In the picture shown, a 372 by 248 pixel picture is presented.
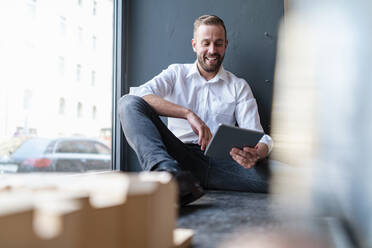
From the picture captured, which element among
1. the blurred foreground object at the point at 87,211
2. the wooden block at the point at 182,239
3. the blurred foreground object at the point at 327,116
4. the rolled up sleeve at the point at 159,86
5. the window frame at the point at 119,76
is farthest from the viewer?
the window frame at the point at 119,76

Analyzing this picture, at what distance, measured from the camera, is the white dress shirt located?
1946 millimetres

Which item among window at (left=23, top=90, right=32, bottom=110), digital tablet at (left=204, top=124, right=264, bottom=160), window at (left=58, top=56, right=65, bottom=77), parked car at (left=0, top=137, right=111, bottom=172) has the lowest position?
parked car at (left=0, top=137, right=111, bottom=172)

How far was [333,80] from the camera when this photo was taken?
104 cm

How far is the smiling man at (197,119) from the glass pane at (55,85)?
46cm

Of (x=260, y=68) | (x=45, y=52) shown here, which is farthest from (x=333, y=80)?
(x=45, y=52)

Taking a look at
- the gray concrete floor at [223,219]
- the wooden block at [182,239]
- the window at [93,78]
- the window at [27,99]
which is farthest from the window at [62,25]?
the wooden block at [182,239]

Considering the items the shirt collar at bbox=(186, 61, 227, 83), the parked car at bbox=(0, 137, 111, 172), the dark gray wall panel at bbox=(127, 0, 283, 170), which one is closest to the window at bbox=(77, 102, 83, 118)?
the parked car at bbox=(0, 137, 111, 172)

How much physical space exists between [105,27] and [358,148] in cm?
185

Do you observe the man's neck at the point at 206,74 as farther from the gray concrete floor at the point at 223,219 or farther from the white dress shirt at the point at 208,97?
the gray concrete floor at the point at 223,219

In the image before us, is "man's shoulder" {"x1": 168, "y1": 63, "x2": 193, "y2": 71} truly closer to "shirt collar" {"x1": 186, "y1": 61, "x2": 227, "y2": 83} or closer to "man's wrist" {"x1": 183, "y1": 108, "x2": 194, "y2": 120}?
"shirt collar" {"x1": 186, "y1": 61, "x2": 227, "y2": 83}

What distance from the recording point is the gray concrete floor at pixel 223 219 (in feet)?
2.63

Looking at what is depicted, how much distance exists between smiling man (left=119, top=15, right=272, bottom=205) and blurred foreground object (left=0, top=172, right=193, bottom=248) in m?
0.57

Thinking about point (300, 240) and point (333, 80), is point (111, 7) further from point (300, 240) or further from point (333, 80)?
point (300, 240)

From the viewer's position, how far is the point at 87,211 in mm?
447
